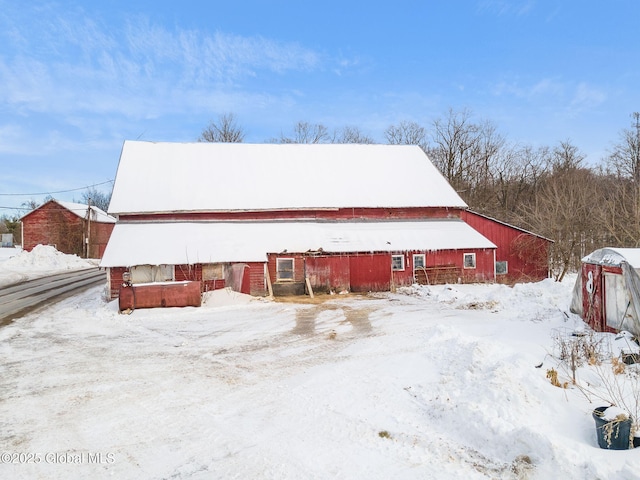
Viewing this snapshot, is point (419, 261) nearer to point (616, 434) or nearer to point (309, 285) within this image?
point (309, 285)

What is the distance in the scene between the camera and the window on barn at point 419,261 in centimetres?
2302

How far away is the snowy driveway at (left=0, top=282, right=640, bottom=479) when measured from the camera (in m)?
5.27

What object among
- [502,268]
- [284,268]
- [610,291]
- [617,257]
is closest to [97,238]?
[284,268]

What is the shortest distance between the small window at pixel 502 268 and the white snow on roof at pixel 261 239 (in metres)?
2.52

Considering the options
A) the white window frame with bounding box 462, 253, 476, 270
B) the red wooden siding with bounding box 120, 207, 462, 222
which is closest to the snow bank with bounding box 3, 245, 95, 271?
the red wooden siding with bounding box 120, 207, 462, 222

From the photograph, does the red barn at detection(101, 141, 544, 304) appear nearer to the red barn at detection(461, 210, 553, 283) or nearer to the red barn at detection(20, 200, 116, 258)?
the red barn at detection(461, 210, 553, 283)

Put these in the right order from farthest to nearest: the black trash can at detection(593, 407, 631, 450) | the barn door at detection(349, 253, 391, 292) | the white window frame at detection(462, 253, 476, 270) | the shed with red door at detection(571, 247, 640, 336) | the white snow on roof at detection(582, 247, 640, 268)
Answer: the white window frame at detection(462, 253, 476, 270)
the barn door at detection(349, 253, 391, 292)
the white snow on roof at detection(582, 247, 640, 268)
the shed with red door at detection(571, 247, 640, 336)
the black trash can at detection(593, 407, 631, 450)

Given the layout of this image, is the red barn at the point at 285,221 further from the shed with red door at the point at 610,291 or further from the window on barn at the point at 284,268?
the shed with red door at the point at 610,291

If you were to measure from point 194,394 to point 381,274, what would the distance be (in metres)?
15.7

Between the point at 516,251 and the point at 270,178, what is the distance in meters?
15.7

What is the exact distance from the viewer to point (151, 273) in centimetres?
1981

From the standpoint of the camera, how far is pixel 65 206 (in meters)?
43.7

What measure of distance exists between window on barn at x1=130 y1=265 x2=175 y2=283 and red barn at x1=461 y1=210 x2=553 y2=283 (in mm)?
18019

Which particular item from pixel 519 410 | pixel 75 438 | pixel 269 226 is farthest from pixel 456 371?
pixel 269 226
